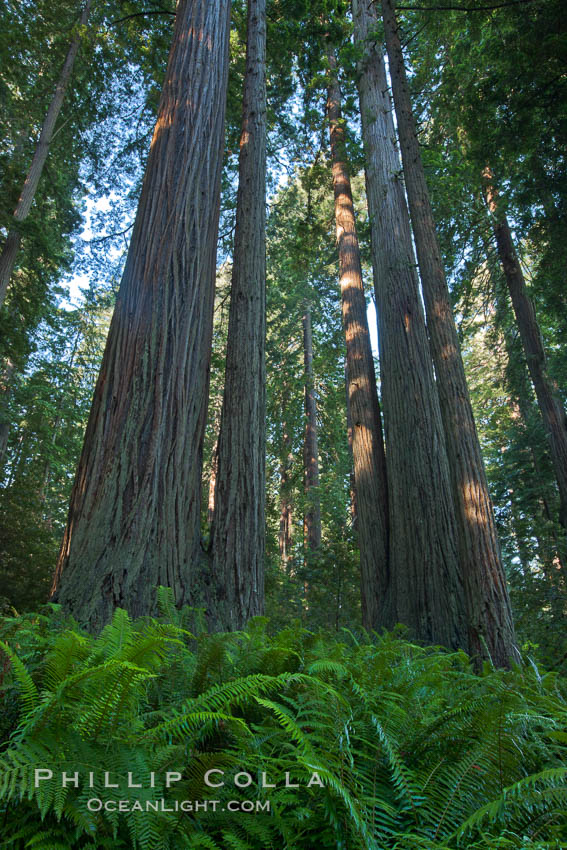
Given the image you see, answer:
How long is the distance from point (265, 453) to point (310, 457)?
12295 millimetres

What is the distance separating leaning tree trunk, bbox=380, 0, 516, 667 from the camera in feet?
13.3

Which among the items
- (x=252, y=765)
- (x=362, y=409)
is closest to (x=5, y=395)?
(x=362, y=409)

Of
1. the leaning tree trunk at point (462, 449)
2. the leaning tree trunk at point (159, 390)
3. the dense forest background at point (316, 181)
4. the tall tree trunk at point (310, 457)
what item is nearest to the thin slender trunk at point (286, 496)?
the tall tree trunk at point (310, 457)

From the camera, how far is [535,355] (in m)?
11.3

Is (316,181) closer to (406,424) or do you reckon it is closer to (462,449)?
(406,424)

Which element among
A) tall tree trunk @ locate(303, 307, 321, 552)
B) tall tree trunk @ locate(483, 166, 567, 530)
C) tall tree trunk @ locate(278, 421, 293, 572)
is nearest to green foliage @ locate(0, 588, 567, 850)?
tall tree trunk @ locate(483, 166, 567, 530)

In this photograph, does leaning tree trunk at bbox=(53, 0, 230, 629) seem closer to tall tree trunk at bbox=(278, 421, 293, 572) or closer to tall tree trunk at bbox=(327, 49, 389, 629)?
tall tree trunk at bbox=(327, 49, 389, 629)

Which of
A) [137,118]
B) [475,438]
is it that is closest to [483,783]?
[475,438]

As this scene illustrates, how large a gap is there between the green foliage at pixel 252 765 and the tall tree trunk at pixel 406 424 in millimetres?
3945

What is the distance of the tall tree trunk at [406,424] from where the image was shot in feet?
17.6

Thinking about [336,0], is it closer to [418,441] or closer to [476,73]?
[476,73]

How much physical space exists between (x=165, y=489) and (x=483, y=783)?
9.67ft

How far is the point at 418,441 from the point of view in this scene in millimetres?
6199

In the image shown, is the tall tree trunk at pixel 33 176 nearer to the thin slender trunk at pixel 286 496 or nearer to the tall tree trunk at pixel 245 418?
the tall tree trunk at pixel 245 418
